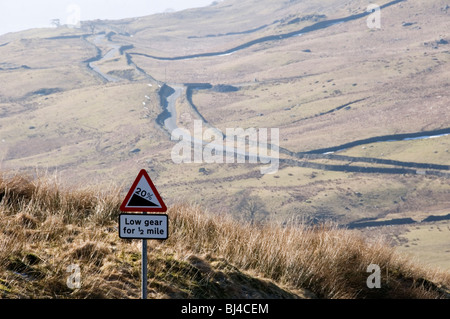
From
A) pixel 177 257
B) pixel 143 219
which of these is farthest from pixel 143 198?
pixel 177 257

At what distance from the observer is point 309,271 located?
29.9 feet

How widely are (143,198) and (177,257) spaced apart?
180 cm

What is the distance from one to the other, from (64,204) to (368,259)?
6.11m

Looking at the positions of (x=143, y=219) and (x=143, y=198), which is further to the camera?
(x=143, y=198)

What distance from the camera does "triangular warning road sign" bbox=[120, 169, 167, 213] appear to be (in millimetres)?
6727

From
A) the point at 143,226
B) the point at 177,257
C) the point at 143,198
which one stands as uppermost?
the point at 143,198

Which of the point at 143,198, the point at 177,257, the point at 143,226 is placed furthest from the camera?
the point at 177,257

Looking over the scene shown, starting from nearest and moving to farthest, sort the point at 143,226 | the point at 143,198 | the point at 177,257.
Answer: the point at 143,226
the point at 143,198
the point at 177,257

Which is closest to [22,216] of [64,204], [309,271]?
[64,204]

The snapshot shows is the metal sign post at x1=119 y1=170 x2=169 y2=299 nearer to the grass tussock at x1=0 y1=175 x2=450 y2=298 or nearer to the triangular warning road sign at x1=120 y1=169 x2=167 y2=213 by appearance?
the triangular warning road sign at x1=120 y1=169 x2=167 y2=213

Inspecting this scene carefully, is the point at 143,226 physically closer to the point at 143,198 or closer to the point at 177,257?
the point at 143,198

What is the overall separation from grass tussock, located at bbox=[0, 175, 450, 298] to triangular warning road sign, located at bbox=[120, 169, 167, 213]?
3.85 ft

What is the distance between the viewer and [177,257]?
8242 mm

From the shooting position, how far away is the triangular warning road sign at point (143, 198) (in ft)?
22.1
